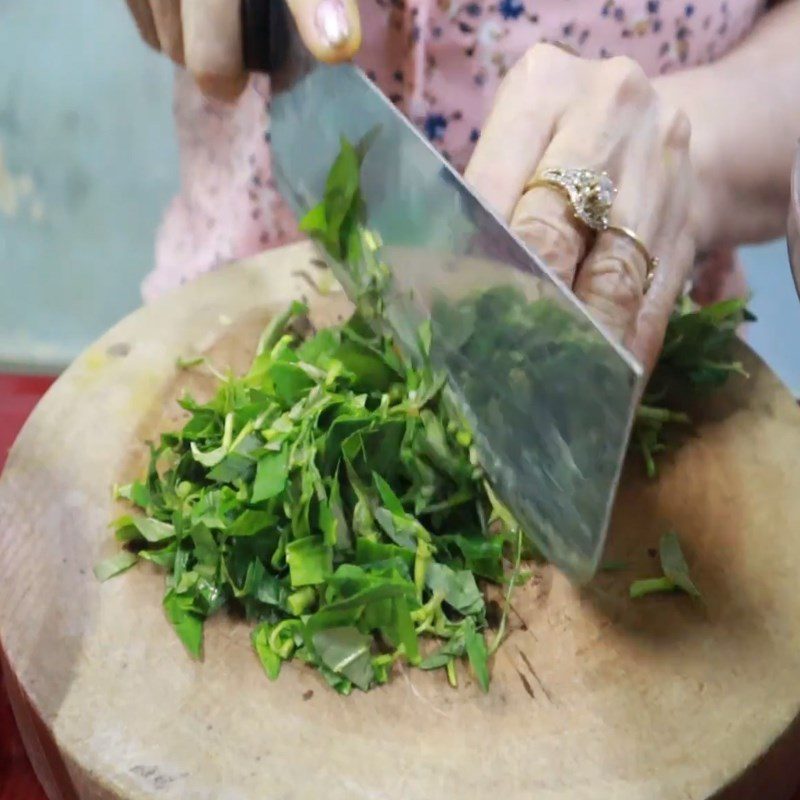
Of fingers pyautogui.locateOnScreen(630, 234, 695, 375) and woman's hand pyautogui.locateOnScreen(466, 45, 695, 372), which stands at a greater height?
woman's hand pyautogui.locateOnScreen(466, 45, 695, 372)

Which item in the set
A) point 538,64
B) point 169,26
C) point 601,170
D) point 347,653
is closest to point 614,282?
point 601,170

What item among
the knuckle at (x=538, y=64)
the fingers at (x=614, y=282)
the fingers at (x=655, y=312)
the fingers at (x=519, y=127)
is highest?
the knuckle at (x=538, y=64)

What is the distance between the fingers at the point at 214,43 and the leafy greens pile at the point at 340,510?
5.8 inches

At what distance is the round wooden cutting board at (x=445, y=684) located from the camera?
673 mm

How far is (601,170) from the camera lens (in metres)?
0.77

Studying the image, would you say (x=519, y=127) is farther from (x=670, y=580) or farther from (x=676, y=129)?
(x=670, y=580)

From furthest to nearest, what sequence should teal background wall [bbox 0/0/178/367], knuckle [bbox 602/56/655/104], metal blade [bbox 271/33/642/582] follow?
teal background wall [bbox 0/0/178/367], knuckle [bbox 602/56/655/104], metal blade [bbox 271/33/642/582]

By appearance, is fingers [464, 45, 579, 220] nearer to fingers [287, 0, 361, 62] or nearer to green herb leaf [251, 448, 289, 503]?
fingers [287, 0, 361, 62]

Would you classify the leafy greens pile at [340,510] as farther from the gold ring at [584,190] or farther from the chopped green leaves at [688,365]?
the gold ring at [584,190]

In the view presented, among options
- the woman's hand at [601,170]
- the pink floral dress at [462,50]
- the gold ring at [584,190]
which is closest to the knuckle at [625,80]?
the woman's hand at [601,170]

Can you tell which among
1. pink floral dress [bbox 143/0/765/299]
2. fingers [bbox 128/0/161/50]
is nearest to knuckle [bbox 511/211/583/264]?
pink floral dress [bbox 143/0/765/299]

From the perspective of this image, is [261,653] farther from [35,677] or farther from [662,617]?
[662,617]

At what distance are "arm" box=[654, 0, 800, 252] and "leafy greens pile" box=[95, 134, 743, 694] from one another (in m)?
0.21

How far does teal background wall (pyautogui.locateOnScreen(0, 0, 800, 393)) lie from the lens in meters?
1.62
